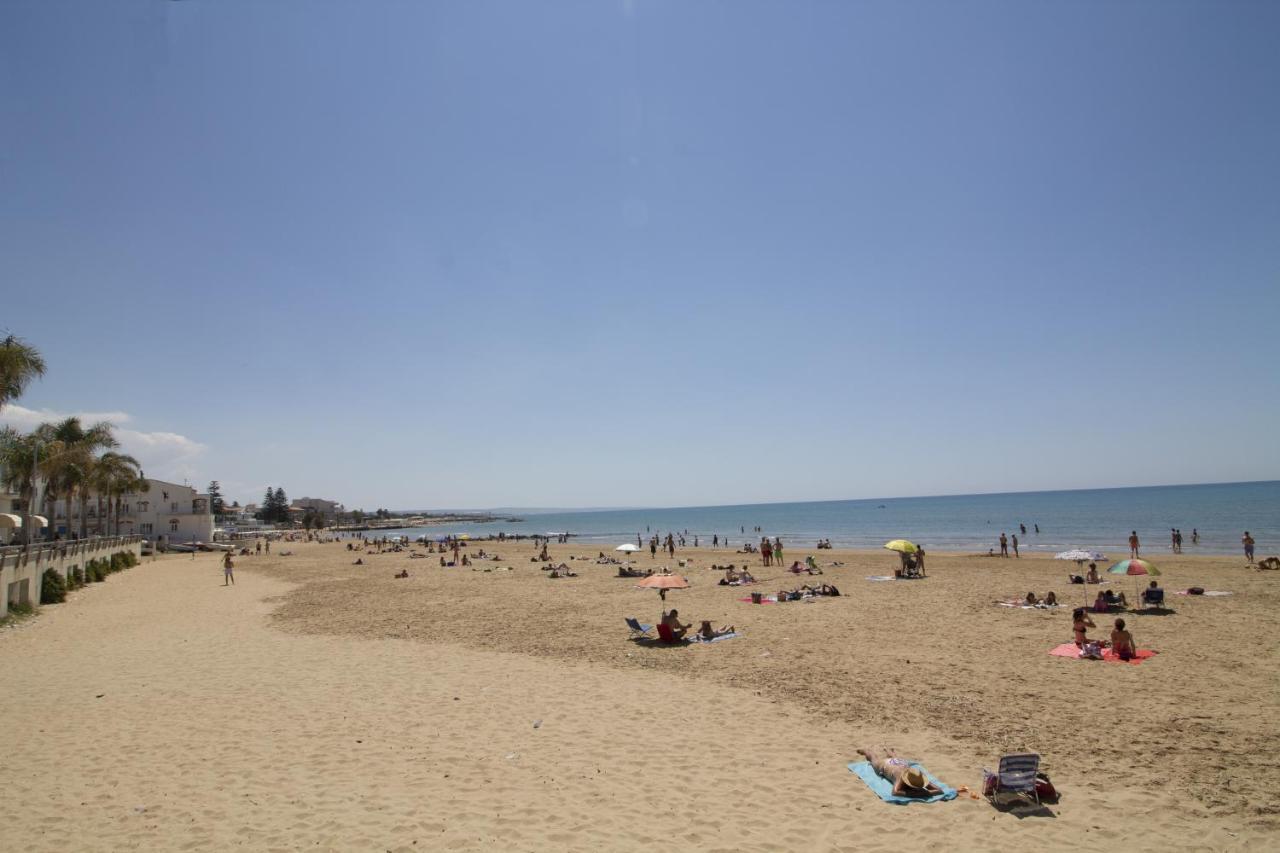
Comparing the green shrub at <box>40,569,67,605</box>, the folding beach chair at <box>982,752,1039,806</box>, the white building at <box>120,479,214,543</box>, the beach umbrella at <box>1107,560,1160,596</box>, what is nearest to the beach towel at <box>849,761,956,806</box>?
the folding beach chair at <box>982,752,1039,806</box>

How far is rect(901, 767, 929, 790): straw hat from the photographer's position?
6.77 m

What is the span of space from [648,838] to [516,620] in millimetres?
13204

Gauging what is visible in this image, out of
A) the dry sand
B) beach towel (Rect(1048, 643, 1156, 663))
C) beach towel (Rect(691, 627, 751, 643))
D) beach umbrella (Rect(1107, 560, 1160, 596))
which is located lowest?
beach towel (Rect(691, 627, 751, 643))

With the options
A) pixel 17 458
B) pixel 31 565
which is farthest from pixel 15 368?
pixel 17 458

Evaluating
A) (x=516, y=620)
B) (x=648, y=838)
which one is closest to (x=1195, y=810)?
(x=648, y=838)

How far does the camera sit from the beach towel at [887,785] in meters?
6.68

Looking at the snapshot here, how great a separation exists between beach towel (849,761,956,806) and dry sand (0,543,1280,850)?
121 millimetres

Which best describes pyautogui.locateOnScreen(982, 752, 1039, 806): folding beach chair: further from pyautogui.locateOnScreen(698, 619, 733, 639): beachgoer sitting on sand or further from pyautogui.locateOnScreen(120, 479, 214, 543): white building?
pyautogui.locateOnScreen(120, 479, 214, 543): white building

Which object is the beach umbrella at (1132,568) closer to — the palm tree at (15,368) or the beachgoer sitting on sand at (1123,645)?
the beachgoer sitting on sand at (1123,645)

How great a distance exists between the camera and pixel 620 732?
9023 millimetres

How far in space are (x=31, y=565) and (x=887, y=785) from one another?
89.2ft

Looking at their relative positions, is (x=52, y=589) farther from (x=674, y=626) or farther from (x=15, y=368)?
(x=674, y=626)

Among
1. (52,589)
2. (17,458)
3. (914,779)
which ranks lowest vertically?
(914,779)

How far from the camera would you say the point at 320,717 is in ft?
31.9
